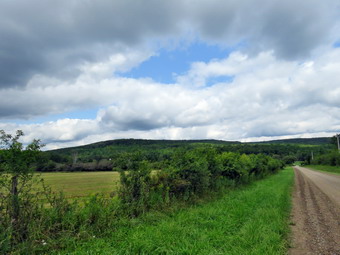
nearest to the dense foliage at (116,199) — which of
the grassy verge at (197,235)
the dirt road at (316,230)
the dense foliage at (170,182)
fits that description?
the dense foliage at (170,182)

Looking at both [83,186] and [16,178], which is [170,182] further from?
[83,186]

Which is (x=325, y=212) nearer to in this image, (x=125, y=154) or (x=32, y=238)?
(x=125, y=154)

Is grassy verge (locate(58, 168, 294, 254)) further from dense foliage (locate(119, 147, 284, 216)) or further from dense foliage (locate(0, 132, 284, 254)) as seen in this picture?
dense foliage (locate(119, 147, 284, 216))

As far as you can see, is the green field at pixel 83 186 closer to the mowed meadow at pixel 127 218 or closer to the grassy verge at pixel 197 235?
the mowed meadow at pixel 127 218

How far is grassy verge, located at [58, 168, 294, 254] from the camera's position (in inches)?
186

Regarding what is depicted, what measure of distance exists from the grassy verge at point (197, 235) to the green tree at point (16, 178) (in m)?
1.35

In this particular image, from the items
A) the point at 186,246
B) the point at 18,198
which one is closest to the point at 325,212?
the point at 186,246

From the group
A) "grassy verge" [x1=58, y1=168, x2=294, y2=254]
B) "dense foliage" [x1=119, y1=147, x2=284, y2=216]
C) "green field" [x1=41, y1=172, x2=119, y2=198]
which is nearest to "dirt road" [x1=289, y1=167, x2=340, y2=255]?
"grassy verge" [x1=58, y1=168, x2=294, y2=254]

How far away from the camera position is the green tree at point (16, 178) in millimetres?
4648

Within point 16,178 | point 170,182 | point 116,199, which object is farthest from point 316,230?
point 16,178

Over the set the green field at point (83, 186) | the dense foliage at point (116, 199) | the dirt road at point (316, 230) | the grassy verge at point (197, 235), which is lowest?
the green field at point (83, 186)

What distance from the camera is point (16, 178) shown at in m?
4.84

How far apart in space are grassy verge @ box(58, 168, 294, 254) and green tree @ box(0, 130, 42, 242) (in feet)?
4.41

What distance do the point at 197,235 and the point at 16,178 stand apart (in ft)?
15.0
